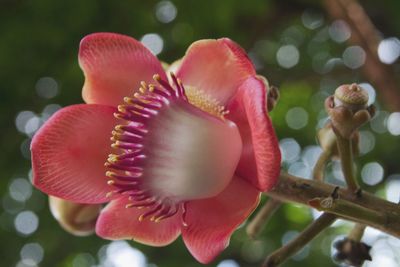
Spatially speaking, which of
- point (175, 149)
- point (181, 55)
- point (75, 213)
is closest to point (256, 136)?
point (175, 149)

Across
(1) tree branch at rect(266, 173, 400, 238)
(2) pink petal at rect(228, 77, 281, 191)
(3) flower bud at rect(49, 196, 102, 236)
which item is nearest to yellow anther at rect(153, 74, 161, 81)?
(2) pink petal at rect(228, 77, 281, 191)

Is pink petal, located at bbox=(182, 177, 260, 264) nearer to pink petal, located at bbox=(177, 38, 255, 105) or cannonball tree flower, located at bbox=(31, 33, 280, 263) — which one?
cannonball tree flower, located at bbox=(31, 33, 280, 263)

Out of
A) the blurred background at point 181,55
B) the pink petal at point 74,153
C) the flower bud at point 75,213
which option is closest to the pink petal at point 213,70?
the pink petal at point 74,153

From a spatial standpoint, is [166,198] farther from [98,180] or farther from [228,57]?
[228,57]

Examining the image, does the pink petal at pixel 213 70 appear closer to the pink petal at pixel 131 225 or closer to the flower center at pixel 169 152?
the flower center at pixel 169 152

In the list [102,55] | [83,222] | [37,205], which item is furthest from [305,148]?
[102,55]

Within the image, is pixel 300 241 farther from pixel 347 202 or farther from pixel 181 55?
pixel 181 55
